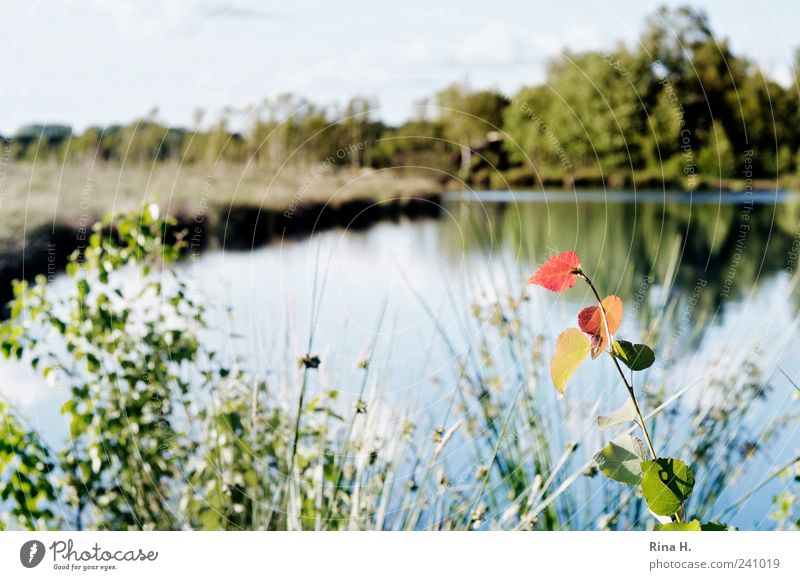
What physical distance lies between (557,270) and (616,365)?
0.10 m

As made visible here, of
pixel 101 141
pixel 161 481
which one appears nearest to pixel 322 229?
pixel 101 141

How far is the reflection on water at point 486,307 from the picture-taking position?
138 centimetres

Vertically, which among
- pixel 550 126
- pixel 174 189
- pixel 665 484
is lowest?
pixel 665 484

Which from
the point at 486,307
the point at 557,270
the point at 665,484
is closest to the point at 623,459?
the point at 665,484

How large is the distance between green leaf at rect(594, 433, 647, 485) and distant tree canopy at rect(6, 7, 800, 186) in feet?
2.59

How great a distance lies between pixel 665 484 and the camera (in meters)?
0.75

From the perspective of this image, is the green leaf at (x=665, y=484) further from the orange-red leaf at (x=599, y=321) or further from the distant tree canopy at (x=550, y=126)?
the distant tree canopy at (x=550, y=126)

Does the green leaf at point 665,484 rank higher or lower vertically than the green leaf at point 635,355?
lower

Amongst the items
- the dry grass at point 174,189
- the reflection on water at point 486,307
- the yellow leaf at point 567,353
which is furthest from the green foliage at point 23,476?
the yellow leaf at point 567,353
